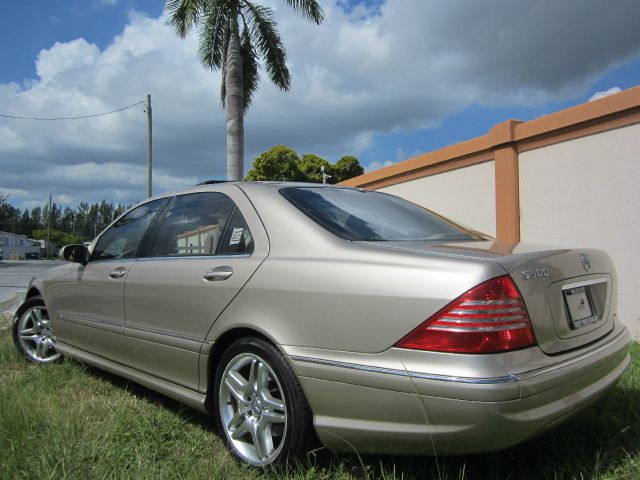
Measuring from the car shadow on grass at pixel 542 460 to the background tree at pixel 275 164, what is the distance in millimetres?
34963

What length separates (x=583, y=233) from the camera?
596 centimetres

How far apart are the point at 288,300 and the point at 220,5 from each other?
39.1 ft

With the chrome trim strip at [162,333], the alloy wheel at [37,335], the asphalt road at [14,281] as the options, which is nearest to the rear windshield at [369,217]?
the chrome trim strip at [162,333]

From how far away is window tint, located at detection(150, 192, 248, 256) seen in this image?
9.92 ft

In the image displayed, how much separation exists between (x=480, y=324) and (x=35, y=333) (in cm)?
419

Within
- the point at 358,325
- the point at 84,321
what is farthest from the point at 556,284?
the point at 84,321

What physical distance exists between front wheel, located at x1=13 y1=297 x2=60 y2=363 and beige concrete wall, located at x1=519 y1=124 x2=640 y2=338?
214 inches

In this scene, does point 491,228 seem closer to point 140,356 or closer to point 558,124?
point 558,124

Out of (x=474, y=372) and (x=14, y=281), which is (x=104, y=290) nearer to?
(x=474, y=372)

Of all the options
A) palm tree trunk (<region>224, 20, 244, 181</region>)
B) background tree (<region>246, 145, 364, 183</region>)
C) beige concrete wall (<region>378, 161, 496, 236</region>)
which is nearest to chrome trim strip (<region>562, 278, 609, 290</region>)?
beige concrete wall (<region>378, 161, 496, 236</region>)

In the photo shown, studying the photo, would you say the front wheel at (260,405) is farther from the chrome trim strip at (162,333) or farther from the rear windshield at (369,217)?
the rear windshield at (369,217)

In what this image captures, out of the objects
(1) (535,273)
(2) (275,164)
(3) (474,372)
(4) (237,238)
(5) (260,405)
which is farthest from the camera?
(2) (275,164)

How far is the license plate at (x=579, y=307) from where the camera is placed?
7.39ft

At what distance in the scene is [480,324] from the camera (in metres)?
1.92
